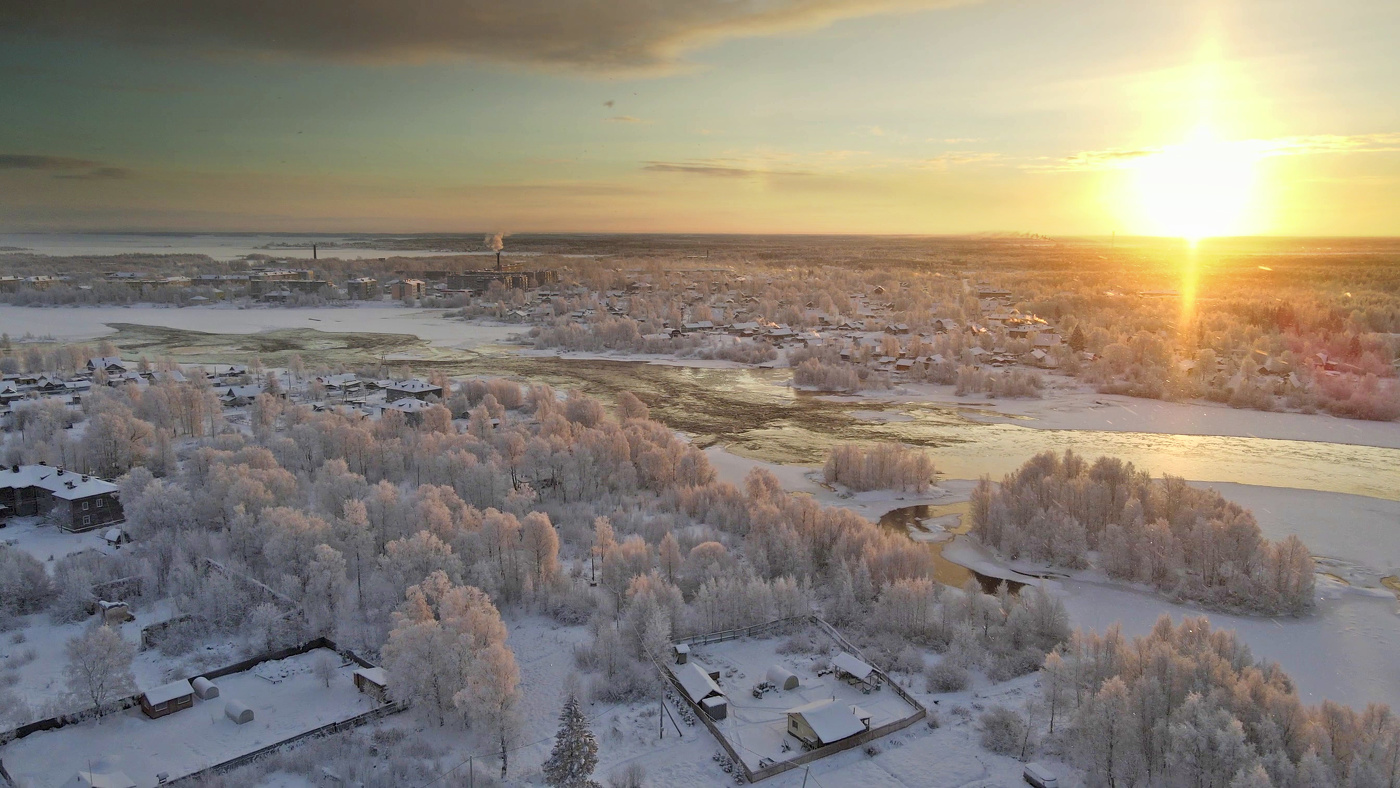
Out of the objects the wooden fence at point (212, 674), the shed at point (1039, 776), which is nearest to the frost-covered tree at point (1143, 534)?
the shed at point (1039, 776)

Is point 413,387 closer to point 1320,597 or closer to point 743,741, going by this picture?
point 743,741

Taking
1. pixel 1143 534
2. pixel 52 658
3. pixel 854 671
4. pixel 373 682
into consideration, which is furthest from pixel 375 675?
pixel 1143 534

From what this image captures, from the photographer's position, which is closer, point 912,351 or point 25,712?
point 25,712

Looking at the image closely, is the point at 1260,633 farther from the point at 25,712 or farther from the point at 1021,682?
the point at 25,712

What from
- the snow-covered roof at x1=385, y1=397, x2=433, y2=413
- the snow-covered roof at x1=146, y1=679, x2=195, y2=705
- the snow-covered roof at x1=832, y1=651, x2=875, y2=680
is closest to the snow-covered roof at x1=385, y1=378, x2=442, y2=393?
the snow-covered roof at x1=385, y1=397, x2=433, y2=413

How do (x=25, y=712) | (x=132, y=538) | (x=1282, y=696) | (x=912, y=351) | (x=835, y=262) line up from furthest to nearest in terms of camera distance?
(x=835, y=262) < (x=912, y=351) < (x=132, y=538) < (x=25, y=712) < (x=1282, y=696)

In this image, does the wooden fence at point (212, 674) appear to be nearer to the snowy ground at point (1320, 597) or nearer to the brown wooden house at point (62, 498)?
the brown wooden house at point (62, 498)

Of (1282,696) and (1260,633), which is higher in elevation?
(1282,696)

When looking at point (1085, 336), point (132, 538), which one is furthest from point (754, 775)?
point (1085, 336)
